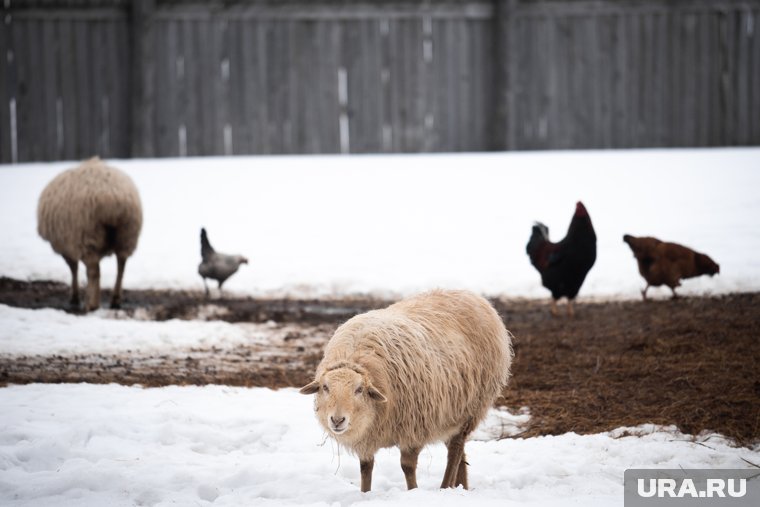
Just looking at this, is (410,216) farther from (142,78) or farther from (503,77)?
(142,78)

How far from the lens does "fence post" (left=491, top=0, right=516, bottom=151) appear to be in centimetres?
1407

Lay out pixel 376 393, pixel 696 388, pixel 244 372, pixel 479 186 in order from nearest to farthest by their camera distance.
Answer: pixel 376 393 < pixel 696 388 < pixel 244 372 < pixel 479 186

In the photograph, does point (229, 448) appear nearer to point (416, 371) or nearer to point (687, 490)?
point (416, 371)

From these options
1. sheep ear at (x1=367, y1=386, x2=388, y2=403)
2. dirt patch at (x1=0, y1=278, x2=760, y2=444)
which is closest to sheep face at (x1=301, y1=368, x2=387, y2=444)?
sheep ear at (x1=367, y1=386, x2=388, y2=403)

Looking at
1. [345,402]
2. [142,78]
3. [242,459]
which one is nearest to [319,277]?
[142,78]

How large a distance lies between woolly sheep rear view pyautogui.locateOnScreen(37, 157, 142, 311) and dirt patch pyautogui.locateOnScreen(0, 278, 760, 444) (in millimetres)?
573

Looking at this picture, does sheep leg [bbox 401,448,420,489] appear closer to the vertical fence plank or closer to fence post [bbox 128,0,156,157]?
fence post [bbox 128,0,156,157]

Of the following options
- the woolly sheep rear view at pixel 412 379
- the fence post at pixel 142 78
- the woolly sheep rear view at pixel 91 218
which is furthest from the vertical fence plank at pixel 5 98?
the woolly sheep rear view at pixel 412 379

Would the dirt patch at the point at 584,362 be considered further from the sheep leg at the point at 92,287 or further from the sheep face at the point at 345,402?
the sheep face at the point at 345,402

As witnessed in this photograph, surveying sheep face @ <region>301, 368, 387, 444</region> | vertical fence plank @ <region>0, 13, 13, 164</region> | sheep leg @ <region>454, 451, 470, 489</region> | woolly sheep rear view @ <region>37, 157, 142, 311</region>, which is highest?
vertical fence plank @ <region>0, 13, 13, 164</region>

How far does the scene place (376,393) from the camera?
3.89m

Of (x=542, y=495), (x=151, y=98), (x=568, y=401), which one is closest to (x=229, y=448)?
(x=542, y=495)

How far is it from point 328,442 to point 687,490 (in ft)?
7.03

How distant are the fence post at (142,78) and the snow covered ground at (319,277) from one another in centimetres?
42
